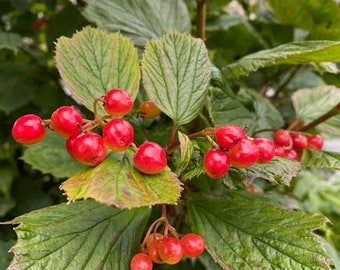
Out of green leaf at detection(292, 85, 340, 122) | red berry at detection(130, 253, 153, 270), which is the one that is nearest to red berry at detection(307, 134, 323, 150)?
green leaf at detection(292, 85, 340, 122)

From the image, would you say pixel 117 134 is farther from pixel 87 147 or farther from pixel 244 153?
pixel 244 153

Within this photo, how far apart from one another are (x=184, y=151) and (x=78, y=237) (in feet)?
0.57

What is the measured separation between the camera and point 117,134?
0.49 metres

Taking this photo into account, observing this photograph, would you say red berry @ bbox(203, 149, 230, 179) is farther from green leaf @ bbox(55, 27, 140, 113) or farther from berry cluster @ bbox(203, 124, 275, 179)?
green leaf @ bbox(55, 27, 140, 113)

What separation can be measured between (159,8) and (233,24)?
18 centimetres

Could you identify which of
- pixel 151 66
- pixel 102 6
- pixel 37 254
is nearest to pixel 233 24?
pixel 102 6

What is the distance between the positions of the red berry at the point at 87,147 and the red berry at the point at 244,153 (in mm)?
144

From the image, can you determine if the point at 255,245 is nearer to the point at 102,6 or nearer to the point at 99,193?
the point at 99,193

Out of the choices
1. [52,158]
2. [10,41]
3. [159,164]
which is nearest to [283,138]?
[159,164]

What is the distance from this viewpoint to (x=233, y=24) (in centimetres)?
Result: 97

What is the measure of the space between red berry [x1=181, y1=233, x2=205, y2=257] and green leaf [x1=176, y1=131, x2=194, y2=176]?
0.26ft

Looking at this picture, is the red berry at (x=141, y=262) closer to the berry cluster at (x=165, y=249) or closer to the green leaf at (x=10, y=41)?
the berry cluster at (x=165, y=249)

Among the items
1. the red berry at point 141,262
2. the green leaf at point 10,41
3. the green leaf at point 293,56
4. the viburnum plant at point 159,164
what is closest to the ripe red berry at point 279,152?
the viburnum plant at point 159,164

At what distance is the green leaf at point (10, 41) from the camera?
0.86 meters
